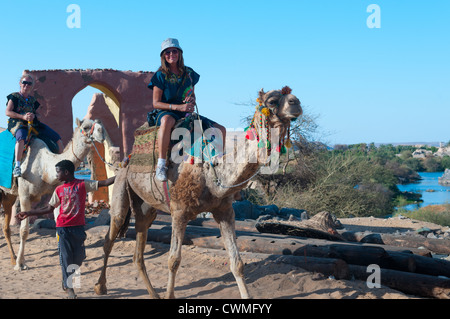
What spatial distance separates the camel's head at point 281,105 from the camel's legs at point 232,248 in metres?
1.51

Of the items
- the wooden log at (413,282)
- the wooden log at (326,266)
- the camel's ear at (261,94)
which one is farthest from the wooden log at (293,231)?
the camel's ear at (261,94)

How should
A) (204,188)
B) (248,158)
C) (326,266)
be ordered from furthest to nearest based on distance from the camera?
(326,266) → (204,188) → (248,158)

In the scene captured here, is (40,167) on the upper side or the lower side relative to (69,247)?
upper

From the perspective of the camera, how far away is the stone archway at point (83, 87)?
14.6 metres

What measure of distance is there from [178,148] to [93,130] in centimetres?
325

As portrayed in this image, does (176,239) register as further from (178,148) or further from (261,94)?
(261,94)

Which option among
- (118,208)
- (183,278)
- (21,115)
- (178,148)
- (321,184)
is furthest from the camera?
(321,184)

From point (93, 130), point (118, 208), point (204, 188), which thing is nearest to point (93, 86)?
point (93, 130)

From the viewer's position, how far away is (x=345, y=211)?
22.3 metres

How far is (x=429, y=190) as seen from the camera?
5125 cm

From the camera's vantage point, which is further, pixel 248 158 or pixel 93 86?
pixel 93 86

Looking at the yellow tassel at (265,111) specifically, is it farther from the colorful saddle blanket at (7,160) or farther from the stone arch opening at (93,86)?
the stone arch opening at (93,86)

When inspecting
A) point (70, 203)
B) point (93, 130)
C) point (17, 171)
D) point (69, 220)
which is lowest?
A: point (69, 220)

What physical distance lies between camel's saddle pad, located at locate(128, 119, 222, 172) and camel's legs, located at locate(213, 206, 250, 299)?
77 centimetres
